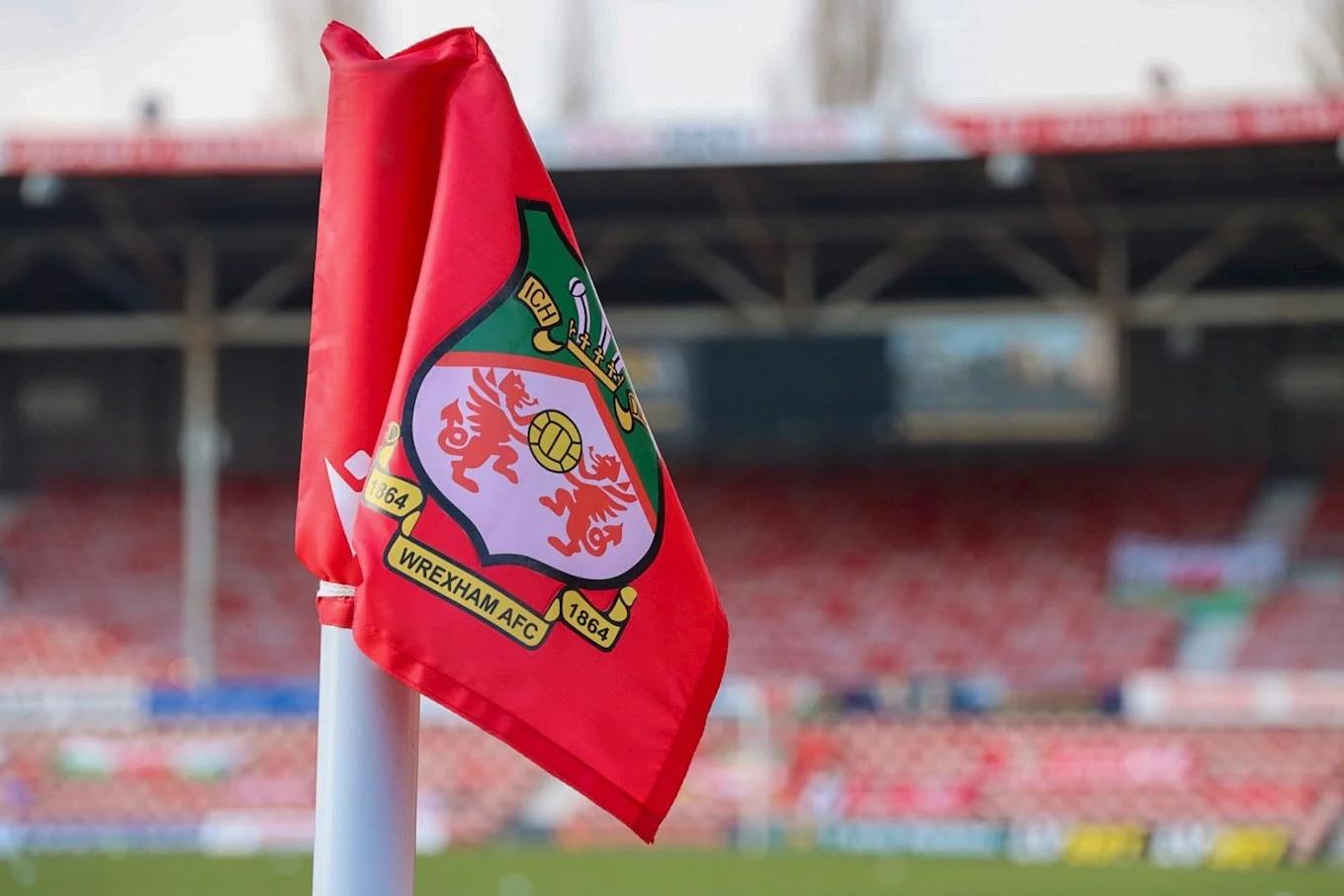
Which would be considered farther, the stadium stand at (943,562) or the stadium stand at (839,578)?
the stadium stand at (839,578)

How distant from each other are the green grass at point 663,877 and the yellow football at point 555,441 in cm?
987

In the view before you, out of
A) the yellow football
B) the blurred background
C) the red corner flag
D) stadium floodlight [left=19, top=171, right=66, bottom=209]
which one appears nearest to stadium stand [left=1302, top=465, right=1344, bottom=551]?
the blurred background

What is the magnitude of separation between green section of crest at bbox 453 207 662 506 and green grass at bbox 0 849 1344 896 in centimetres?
979

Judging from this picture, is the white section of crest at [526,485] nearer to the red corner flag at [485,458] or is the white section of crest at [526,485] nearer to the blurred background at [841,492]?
the red corner flag at [485,458]

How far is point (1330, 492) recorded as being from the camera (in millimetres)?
19141

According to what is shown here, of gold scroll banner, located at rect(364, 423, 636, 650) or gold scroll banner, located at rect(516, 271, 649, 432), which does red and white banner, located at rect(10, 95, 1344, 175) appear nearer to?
gold scroll banner, located at rect(516, 271, 649, 432)

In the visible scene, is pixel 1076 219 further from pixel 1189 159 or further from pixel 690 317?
pixel 690 317

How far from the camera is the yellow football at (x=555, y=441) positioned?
1.87m

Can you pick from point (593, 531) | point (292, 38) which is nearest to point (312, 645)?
point (292, 38)

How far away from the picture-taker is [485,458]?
182 cm

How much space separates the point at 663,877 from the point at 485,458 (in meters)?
11.0

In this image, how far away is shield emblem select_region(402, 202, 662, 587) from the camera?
180 cm

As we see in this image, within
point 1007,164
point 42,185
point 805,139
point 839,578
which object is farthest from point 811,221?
point 42,185

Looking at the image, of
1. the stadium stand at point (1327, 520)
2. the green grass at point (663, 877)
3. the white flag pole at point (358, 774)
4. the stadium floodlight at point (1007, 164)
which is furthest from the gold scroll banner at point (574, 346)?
the stadium stand at point (1327, 520)
